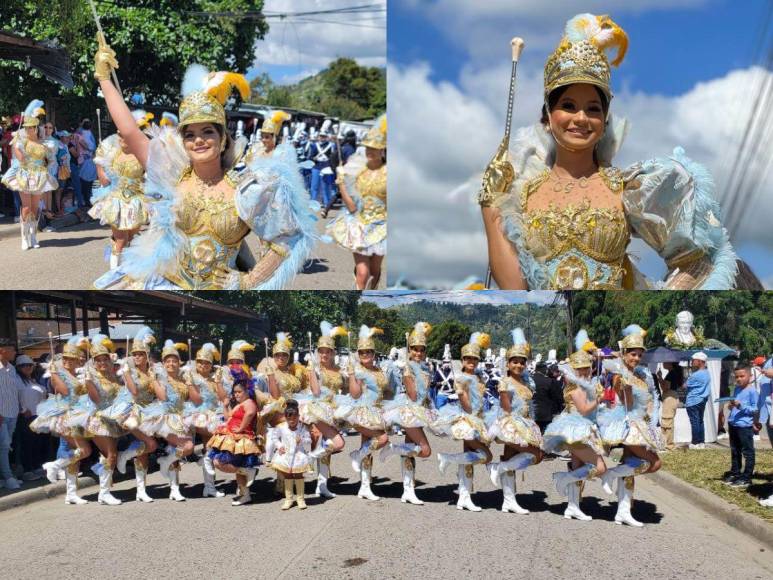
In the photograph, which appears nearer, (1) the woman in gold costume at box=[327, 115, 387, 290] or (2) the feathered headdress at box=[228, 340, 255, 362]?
(1) the woman in gold costume at box=[327, 115, 387, 290]

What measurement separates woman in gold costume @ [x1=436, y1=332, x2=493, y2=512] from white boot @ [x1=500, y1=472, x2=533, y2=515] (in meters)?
0.22

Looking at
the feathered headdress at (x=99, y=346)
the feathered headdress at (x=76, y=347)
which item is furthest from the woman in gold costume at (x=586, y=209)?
the feathered headdress at (x=76, y=347)

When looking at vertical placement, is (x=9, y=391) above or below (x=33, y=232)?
below

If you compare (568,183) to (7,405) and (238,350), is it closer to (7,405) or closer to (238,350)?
(238,350)

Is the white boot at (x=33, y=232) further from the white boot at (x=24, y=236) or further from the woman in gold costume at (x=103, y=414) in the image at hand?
the woman in gold costume at (x=103, y=414)

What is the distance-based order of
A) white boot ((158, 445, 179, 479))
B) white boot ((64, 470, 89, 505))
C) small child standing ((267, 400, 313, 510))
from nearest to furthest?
1. small child standing ((267, 400, 313, 510))
2. white boot ((64, 470, 89, 505))
3. white boot ((158, 445, 179, 479))

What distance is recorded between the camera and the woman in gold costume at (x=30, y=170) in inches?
257

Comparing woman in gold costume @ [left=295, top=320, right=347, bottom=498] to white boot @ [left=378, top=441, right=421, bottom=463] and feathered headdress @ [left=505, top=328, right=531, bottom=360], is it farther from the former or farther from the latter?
feathered headdress @ [left=505, top=328, right=531, bottom=360]

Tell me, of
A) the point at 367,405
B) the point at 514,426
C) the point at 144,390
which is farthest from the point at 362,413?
the point at 144,390

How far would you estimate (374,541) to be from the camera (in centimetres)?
596

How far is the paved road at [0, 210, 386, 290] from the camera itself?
638 cm

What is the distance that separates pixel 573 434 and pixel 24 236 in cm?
446

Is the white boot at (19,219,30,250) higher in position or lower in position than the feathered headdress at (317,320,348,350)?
higher

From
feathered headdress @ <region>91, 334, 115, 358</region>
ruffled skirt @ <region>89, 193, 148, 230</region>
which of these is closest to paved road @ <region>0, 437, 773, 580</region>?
feathered headdress @ <region>91, 334, 115, 358</region>
